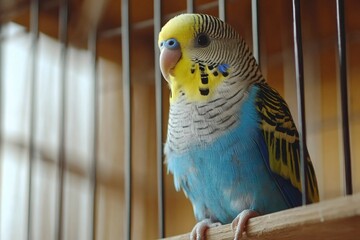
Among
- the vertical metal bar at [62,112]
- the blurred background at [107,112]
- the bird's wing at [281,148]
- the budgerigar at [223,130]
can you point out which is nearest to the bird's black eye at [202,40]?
the budgerigar at [223,130]

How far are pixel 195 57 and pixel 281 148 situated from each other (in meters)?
0.17

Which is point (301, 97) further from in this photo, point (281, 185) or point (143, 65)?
point (143, 65)

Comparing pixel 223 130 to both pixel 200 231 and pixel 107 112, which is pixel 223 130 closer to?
pixel 200 231

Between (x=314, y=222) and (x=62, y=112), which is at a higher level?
(x=62, y=112)

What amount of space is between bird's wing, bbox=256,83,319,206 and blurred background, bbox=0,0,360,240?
642mm

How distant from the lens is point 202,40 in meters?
1.04

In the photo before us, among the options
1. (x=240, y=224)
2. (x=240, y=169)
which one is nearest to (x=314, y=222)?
(x=240, y=224)

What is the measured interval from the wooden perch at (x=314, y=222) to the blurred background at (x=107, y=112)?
876 millimetres

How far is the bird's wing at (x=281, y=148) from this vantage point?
3.27 ft

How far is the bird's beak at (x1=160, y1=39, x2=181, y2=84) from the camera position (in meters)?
1.01

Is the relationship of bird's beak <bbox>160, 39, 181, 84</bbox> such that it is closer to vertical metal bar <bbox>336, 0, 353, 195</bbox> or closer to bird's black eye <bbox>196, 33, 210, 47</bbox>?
bird's black eye <bbox>196, 33, 210, 47</bbox>

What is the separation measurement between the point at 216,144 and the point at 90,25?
76 centimetres

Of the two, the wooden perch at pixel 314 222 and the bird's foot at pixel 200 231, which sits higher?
the wooden perch at pixel 314 222

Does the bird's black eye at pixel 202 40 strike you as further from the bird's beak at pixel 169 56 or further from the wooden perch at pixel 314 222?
the wooden perch at pixel 314 222
